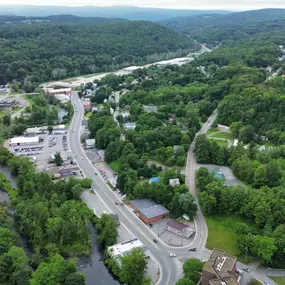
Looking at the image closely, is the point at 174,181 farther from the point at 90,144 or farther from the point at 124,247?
the point at 90,144

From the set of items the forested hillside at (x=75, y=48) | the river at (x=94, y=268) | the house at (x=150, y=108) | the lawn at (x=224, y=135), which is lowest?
the river at (x=94, y=268)

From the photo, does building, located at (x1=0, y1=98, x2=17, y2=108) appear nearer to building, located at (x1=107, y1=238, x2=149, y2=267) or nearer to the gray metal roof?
the gray metal roof

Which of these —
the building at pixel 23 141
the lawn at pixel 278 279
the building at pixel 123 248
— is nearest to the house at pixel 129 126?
the building at pixel 23 141

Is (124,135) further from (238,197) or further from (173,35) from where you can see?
(173,35)

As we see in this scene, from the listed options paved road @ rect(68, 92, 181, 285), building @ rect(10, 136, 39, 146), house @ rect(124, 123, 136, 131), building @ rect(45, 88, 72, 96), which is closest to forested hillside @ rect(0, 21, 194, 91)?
building @ rect(45, 88, 72, 96)

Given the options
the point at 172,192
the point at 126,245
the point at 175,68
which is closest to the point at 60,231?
the point at 126,245

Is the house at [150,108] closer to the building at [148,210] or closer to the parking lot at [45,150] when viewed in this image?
the parking lot at [45,150]
